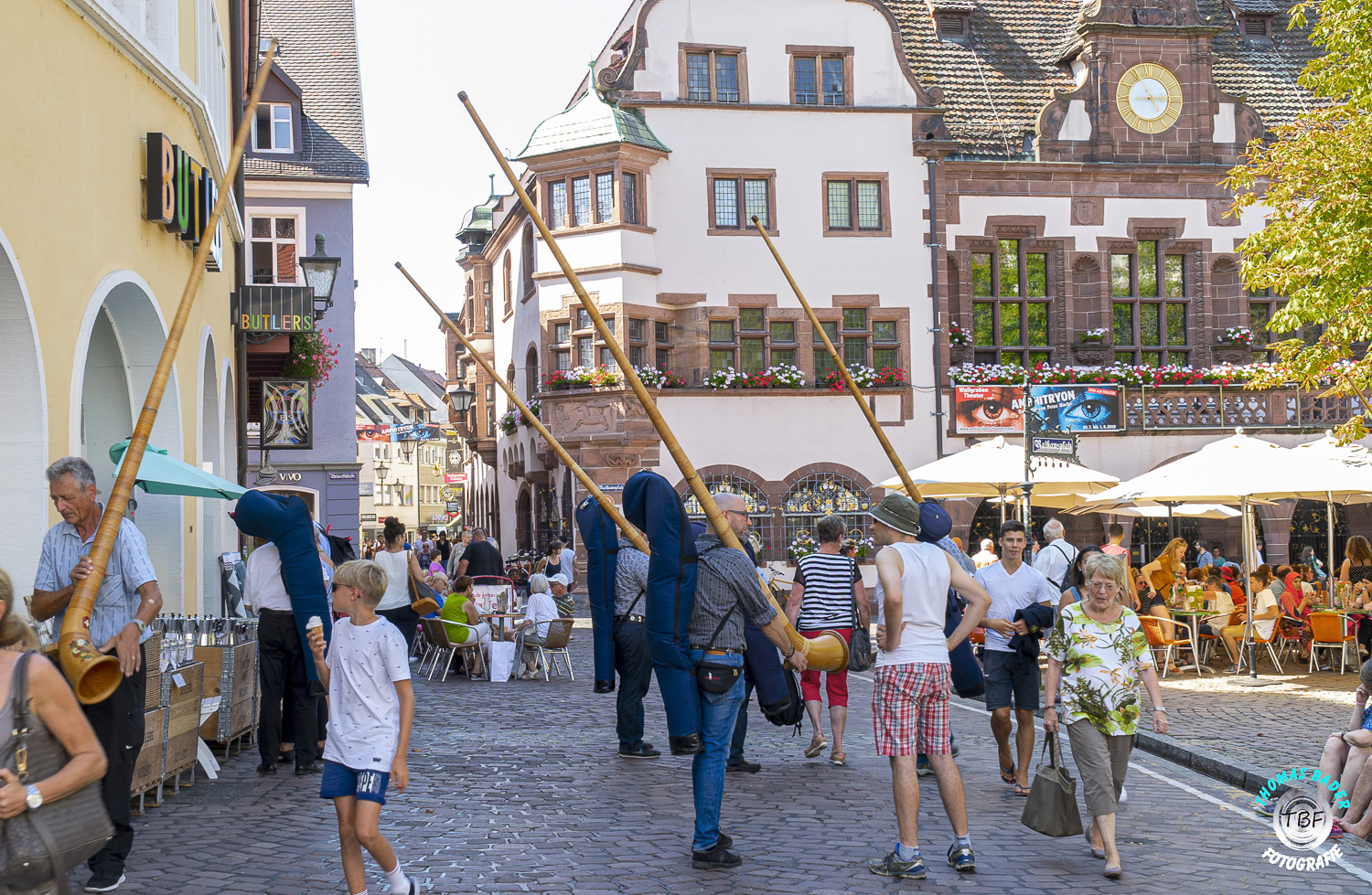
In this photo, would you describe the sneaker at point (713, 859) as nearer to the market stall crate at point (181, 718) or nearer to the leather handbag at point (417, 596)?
the market stall crate at point (181, 718)

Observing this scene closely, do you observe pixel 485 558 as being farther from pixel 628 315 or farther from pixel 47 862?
pixel 47 862

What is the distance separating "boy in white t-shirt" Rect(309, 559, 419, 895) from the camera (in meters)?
5.69

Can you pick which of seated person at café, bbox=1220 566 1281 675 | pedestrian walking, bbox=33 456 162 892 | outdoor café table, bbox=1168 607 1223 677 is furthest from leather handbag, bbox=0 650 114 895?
outdoor café table, bbox=1168 607 1223 677

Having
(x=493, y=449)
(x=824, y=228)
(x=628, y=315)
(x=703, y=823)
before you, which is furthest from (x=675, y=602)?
(x=493, y=449)

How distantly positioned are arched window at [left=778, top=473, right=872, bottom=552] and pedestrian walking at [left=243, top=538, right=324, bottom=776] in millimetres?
20266

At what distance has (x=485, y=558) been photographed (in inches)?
794

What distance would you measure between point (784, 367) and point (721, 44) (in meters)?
7.11

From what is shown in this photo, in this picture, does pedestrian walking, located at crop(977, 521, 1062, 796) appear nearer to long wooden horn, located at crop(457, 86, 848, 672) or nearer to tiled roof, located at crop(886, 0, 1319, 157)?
long wooden horn, located at crop(457, 86, 848, 672)

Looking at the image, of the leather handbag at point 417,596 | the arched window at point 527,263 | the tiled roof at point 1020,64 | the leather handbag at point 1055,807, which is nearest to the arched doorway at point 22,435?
the leather handbag at point 417,596

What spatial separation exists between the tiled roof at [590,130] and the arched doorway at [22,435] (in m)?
21.3

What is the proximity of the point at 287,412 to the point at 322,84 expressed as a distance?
56.7 feet

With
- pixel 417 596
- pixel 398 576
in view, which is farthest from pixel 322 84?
pixel 398 576

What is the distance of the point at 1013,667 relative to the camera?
898cm

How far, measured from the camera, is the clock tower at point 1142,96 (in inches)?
1241
